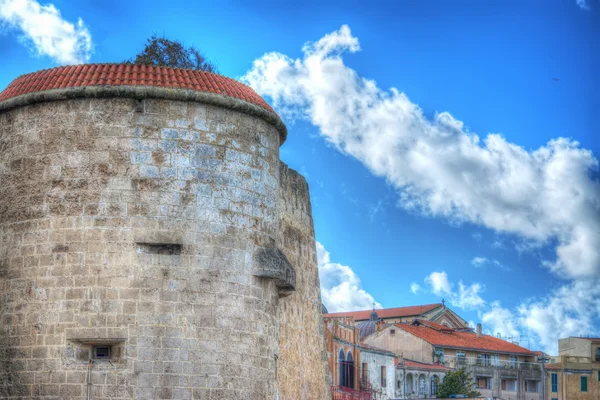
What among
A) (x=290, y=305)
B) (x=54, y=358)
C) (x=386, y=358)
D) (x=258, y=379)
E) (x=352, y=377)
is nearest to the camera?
(x=54, y=358)

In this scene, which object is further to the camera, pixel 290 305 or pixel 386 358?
pixel 386 358

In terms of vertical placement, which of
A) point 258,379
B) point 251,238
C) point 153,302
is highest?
point 251,238

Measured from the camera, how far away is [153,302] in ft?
42.7

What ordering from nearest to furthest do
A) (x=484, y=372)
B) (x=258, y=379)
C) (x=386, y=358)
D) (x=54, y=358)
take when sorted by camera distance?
(x=54, y=358) < (x=258, y=379) < (x=386, y=358) < (x=484, y=372)

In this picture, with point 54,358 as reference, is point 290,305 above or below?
above

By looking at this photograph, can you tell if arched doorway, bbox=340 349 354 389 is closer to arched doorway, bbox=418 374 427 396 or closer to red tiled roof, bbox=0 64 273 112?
arched doorway, bbox=418 374 427 396

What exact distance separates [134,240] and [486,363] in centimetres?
5237

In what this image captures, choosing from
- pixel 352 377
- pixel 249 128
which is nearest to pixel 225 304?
pixel 249 128

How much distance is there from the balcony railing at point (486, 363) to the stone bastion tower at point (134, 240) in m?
46.3

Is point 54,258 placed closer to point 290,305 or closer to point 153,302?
point 153,302

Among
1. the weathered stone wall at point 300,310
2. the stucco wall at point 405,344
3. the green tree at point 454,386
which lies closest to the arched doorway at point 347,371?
the green tree at point 454,386

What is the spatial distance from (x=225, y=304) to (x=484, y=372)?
50.7m

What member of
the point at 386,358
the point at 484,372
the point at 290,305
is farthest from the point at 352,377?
the point at 290,305

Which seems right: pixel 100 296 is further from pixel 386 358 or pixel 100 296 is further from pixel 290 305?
pixel 386 358
